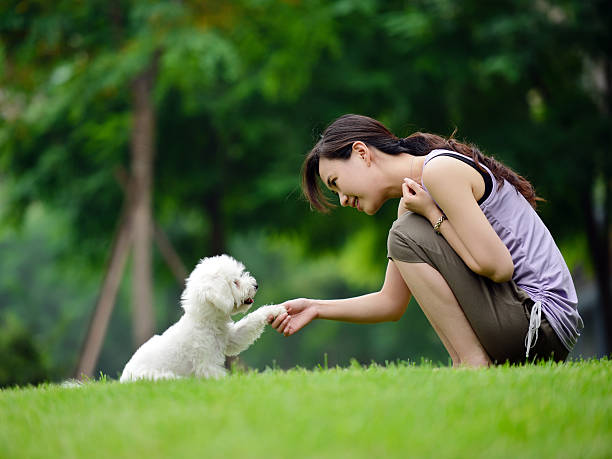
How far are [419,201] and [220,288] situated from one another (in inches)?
50.4

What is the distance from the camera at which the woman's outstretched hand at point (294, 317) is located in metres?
4.31

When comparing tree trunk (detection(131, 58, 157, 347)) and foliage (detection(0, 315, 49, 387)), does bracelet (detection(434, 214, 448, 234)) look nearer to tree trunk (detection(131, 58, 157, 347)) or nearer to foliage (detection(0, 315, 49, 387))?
tree trunk (detection(131, 58, 157, 347))

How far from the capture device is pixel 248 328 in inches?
173

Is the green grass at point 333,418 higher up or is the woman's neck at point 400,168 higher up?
the woman's neck at point 400,168

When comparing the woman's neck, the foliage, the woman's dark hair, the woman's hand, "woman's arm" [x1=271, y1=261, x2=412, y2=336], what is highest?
the woman's dark hair

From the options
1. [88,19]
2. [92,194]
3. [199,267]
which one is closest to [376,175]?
[199,267]

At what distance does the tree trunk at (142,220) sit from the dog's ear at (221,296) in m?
5.73

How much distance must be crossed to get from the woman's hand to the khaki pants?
0.32 feet

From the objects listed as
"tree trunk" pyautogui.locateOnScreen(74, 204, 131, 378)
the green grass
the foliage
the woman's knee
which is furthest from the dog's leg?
the foliage

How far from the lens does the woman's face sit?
4.38m

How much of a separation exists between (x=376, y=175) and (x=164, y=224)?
11887 mm

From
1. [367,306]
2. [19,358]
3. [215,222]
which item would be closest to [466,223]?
[367,306]

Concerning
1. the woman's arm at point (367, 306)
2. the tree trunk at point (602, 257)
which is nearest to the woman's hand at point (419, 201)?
the woman's arm at point (367, 306)

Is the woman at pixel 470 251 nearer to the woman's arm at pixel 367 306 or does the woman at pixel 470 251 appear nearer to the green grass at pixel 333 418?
the woman's arm at pixel 367 306
